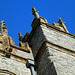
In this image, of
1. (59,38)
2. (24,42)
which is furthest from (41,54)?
(24,42)

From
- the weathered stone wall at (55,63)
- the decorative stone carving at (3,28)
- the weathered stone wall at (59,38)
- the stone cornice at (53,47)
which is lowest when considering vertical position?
the weathered stone wall at (55,63)

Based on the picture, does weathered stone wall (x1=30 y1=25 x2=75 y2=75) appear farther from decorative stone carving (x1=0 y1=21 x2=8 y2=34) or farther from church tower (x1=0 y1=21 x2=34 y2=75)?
decorative stone carving (x1=0 y1=21 x2=8 y2=34)

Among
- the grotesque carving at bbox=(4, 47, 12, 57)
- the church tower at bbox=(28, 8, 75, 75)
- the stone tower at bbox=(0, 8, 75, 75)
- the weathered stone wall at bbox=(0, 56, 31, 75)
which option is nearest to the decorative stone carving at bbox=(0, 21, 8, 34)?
the stone tower at bbox=(0, 8, 75, 75)

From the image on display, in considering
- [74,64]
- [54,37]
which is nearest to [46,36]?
[54,37]

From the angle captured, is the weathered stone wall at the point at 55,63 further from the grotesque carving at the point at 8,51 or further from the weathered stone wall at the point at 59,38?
the grotesque carving at the point at 8,51

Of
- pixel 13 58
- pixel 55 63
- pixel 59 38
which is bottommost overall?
pixel 55 63

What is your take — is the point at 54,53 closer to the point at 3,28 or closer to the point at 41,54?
the point at 41,54

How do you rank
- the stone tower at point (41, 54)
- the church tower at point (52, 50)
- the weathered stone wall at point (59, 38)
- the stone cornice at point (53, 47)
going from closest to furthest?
the church tower at point (52, 50) → the stone tower at point (41, 54) → the stone cornice at point (53, 47) → the weathered stone wall at point (59, 38)

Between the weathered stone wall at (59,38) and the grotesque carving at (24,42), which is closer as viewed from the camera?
the weathered stone wall at (59,38)

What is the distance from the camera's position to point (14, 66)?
8.66 meters

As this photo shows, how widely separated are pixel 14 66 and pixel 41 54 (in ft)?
5.03

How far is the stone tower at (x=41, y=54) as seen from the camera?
8.17m

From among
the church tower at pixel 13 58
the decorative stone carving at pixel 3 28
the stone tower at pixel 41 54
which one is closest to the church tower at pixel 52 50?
the stone tower at pixel 41 54

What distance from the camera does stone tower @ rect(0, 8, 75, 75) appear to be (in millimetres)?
8172
